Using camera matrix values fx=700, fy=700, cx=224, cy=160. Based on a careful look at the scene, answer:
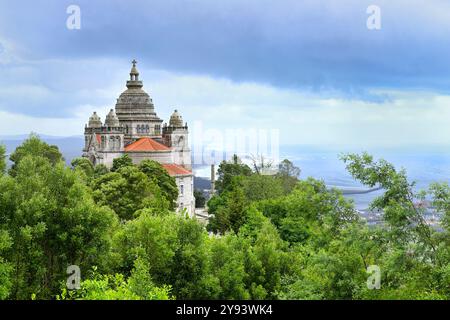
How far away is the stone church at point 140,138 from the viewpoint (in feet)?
305

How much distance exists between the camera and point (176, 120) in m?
102

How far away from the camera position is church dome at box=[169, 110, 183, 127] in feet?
333

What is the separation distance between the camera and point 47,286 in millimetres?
30469

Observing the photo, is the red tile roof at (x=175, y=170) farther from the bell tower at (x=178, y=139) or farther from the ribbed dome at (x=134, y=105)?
the ribbed dome at (x=134, y=105)

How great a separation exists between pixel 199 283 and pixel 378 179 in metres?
11.1

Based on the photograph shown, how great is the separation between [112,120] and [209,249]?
6135 centimetres

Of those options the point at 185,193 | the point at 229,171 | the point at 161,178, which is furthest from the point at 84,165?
the point at 229,171

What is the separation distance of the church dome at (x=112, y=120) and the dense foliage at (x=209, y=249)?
187 ft

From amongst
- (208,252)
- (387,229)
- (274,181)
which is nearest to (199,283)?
(208,252)

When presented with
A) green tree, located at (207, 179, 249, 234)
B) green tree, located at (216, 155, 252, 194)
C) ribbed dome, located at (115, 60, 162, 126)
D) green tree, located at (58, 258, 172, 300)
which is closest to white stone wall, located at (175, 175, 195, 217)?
ribbed dome, located at (115, 60, 162, 126)

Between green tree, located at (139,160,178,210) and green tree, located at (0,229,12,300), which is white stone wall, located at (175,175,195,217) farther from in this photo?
green tree, located at (0,229,12,300)

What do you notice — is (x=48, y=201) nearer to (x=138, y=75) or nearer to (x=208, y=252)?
(x=208, y=252)

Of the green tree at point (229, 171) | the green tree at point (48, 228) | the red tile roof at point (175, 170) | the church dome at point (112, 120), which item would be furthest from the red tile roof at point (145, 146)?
the green tree at point (48, 228)
